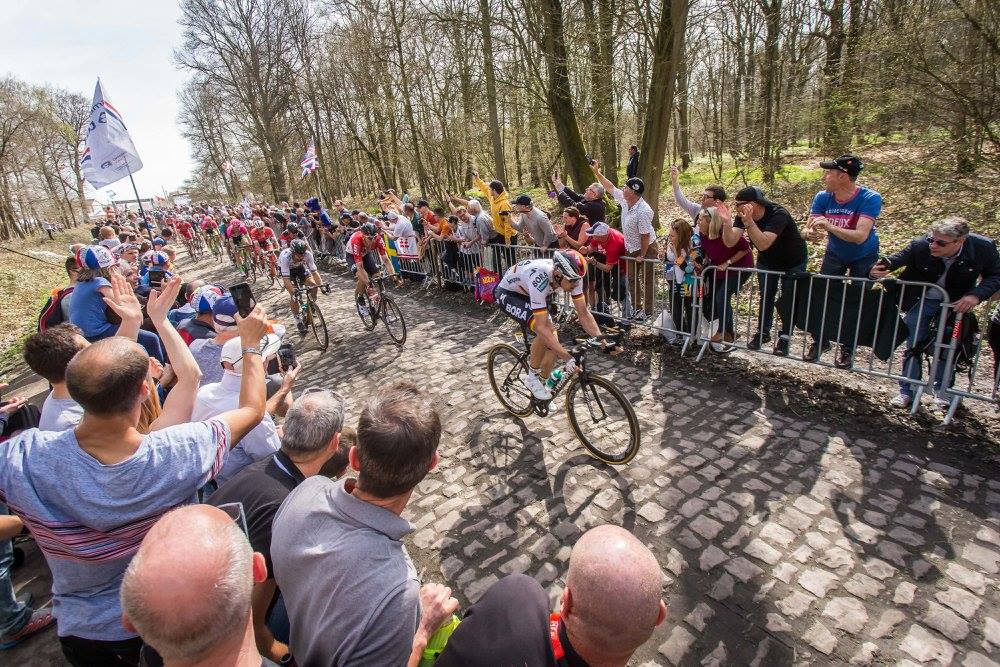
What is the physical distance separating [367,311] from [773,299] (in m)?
6.72

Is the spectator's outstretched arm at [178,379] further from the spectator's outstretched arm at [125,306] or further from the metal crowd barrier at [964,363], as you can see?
the metal crowd barrier at [964,363]

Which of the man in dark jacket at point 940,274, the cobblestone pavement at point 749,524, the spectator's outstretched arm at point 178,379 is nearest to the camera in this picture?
the spectator's outstretched arm at point 178,379

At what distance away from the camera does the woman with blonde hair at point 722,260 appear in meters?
5.86

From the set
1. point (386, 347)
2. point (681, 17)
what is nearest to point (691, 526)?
point (386, 347)

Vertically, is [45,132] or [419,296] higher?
[45,132]

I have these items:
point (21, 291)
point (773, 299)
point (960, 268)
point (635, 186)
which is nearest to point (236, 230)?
point (21, 291)

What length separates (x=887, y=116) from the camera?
989 centimetres

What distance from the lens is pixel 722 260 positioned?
→ 19.6ft

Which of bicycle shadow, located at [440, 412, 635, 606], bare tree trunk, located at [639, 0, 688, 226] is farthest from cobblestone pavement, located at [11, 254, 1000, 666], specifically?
bare tree trunk, located at [639, 0, 688, 226]

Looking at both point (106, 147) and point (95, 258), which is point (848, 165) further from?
point (106, 147)

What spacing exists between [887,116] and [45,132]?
4769 centimetres

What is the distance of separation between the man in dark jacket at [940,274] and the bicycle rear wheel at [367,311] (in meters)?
7.25

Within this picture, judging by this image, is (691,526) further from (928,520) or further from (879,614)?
(928,520)

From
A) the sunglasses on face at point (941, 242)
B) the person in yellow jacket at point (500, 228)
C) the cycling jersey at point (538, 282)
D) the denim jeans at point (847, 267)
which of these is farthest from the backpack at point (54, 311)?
the sunglasses on face at point (941, 242)
